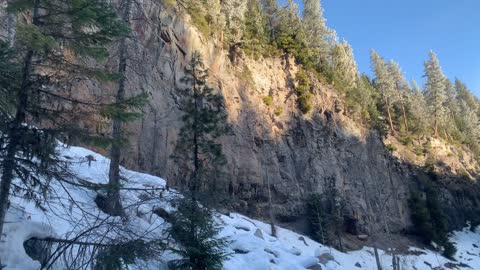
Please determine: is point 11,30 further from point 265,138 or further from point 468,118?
point 468,118

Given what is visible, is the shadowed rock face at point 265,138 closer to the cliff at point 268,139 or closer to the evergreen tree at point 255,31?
the cliff at point 268,139

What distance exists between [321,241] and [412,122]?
28439 mm

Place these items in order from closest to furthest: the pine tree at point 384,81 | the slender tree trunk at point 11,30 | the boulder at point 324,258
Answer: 1. the slender tree trunk at point 11,30
2. the boulder at point 324,258
3. the pine tree at point 384,81

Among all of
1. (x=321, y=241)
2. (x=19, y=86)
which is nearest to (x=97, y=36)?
(x=19, y=86)

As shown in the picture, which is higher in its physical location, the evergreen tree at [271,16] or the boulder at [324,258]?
the evergreen tree at [271,16]

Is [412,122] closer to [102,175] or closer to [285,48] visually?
[285,48]

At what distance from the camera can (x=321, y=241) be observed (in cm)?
2822

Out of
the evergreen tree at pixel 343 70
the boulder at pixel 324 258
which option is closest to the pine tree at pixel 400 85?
the evergreen tree at pixel 343 70

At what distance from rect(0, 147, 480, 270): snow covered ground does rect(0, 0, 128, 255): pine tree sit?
603 millimetres

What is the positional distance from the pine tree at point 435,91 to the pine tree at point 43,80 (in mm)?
50747

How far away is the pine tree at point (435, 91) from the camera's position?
52719 millimetres

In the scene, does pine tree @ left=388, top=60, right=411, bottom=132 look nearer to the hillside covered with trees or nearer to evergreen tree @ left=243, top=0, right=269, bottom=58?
the hillside covered with trees

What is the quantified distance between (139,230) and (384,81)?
1957 inches

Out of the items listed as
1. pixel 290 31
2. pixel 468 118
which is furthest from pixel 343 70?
pixel 468 118
